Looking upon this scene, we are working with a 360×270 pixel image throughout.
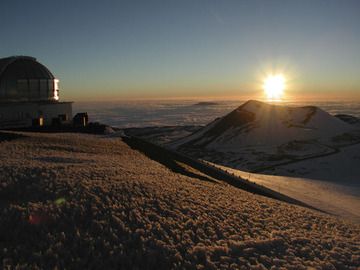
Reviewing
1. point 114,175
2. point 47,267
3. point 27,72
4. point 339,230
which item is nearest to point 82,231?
point 47,267

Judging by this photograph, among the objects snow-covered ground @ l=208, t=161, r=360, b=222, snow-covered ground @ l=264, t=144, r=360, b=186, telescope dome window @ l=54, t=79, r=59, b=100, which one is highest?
telescope dome window @ l=54, t=79, r=59, b=100

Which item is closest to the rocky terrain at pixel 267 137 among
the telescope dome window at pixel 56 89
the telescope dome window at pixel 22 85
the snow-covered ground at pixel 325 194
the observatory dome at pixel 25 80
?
the snow-covered ground at pixel 325 194

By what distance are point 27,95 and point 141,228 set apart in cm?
3641

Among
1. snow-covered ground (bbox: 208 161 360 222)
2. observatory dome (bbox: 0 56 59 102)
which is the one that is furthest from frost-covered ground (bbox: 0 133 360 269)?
observatory dome (bbox: 0 56 59 102)

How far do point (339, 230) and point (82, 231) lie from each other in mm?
12005

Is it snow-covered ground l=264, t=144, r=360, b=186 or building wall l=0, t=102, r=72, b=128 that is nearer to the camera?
building wall l=0, t=102, r=72, b=128

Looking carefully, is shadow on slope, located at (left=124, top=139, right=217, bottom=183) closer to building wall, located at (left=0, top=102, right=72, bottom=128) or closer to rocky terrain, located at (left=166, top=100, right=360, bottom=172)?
building wall, located at (left=0, top=102, right=72, bottom=128)

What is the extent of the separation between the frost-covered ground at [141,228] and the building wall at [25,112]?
2529 centimetres

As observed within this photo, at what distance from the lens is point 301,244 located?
11570 millimetres

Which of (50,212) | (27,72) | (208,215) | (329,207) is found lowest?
(329,207)

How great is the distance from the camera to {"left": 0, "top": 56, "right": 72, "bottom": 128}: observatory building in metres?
39.0

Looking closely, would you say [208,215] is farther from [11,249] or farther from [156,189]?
[11,249]

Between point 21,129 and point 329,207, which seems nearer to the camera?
point 329,207

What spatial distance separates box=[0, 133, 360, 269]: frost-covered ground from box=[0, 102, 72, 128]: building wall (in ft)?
83.0
